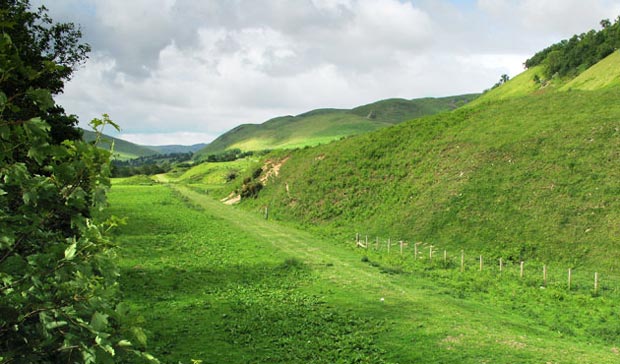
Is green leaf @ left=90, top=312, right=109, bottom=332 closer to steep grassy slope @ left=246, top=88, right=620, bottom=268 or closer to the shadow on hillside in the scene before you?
the shadow on hillside

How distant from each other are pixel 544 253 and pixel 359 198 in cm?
2412

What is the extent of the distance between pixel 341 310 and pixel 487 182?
2978 centimetres

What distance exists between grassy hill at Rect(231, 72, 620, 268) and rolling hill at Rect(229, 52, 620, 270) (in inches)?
5.1

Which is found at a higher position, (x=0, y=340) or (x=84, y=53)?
(x=84, y=53)

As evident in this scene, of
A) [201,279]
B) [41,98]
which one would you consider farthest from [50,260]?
[201,279]

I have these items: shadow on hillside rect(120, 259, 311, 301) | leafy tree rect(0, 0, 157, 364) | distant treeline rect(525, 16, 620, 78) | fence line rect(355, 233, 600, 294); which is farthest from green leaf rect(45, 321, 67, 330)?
distant treeline rect(525, 16, 620, 78)

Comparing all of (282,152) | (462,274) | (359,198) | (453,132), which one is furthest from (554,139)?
(282,152)

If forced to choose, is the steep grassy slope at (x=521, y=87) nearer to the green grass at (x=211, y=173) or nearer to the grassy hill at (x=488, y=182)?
the green grass at (x=211, y=173)

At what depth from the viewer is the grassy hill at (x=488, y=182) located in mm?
35875

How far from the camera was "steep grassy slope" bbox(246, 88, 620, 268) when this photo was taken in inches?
1411

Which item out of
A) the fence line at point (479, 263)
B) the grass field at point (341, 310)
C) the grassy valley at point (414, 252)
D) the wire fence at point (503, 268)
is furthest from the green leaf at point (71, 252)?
the fence line at point (479, 263)

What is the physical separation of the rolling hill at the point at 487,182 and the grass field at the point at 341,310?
820 centimetres

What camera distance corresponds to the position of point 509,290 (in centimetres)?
2684

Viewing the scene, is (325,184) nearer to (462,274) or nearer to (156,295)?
(462,274)
